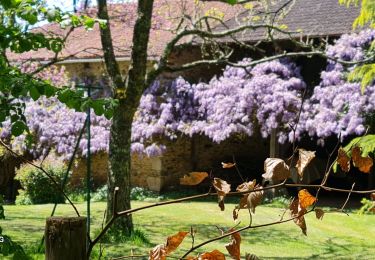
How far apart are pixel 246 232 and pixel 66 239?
962 centimetres

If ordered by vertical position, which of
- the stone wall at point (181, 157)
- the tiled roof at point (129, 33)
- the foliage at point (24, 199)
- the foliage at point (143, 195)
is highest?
the tiled roof at point (129, 33)

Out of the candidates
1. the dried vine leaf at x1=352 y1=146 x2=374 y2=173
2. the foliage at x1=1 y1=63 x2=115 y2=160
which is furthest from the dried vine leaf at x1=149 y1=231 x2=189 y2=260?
the foliage at x1=1 y1=63 x2=115 y2=160

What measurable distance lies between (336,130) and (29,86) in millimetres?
11823

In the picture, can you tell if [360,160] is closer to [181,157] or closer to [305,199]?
[305,199]

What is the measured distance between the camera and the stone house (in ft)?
53.5

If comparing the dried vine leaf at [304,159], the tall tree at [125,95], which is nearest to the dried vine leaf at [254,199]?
the dried vine leaf at [304,159]

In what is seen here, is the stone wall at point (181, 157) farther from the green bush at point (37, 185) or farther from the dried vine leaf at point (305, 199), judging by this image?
the dried vine leaf at point (305, 199)

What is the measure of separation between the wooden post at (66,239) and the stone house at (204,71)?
13903 millimetres

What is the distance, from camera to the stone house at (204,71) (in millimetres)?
16297

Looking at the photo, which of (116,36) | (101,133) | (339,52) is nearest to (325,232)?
(339,52)

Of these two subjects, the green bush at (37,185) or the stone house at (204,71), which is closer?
the green bush at (37,185)

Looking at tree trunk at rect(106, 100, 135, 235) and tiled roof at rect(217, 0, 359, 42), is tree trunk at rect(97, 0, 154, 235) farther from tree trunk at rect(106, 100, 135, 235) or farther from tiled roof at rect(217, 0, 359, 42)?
tiled roof at rect(217, 0, 359, 42)

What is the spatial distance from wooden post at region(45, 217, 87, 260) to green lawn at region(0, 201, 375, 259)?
6267 millimetres

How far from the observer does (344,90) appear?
14398mm
